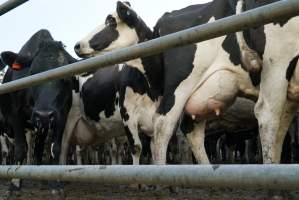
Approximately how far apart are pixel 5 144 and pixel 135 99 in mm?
7386

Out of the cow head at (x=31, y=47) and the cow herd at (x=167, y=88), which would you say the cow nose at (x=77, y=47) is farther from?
the cow head at (x=31, y=47)

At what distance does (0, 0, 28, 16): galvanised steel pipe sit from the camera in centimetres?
194

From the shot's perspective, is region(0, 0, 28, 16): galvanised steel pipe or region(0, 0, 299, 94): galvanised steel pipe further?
region(0, 0, 28, 16): galvanised steel pipe

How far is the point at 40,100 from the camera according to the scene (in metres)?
5.62

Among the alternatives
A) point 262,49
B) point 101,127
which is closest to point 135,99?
point 101,127

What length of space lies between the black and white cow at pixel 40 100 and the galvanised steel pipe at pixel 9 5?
3.44 metres

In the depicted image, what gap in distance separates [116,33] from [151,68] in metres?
0.75

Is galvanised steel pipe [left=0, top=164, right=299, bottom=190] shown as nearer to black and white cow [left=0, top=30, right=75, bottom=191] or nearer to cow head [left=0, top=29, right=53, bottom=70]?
black and white cow [left=0, top=30, right=75, bottom=191]

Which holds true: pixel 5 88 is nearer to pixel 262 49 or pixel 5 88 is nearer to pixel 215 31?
pixel 215 31

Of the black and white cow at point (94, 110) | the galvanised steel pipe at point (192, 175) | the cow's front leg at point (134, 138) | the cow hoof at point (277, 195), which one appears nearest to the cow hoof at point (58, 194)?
the cow's front leg at point (134, 138)

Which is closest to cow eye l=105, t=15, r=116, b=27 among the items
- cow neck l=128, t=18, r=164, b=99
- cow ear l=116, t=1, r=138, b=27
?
cow ear l=116, t=1, r=138, b=27

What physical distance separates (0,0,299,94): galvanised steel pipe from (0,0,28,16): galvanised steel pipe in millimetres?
401

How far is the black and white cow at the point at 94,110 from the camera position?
6.80 m

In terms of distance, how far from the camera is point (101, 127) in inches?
274
